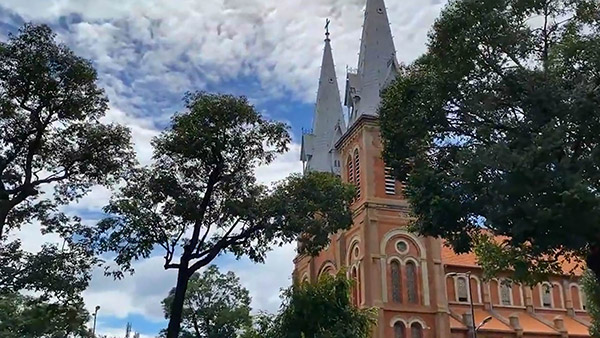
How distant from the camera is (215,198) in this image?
18.5 m

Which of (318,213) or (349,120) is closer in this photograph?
(318,213)

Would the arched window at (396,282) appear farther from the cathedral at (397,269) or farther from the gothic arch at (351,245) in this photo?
the gothic arch at (351,245)

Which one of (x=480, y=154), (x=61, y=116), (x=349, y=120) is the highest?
(x=349, y=120)

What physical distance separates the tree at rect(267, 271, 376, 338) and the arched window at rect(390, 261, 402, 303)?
550 inches

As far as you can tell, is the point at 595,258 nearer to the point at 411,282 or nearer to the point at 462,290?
the point at 411,282

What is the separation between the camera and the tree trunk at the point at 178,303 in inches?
623

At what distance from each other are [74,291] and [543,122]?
35.9 ft

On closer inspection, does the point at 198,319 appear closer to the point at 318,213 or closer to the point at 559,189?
the point at 318,213

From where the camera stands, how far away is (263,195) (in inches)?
707

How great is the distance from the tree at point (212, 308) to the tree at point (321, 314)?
1666cm

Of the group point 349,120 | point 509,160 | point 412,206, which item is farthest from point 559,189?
point 349,120

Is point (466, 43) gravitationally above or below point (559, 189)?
above

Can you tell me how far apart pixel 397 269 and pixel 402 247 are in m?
1.33

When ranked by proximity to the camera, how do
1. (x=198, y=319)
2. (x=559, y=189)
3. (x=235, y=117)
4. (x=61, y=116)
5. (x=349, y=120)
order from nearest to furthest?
1. (x=559, y=189)
2. (x=61, y=116)
3. (x=235, y=117)
4. (x=198, y=319)
5. (x=349, y=120)
